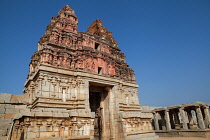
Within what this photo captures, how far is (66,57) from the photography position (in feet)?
43.3

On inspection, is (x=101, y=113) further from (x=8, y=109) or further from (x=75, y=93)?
(x=8, y=109)

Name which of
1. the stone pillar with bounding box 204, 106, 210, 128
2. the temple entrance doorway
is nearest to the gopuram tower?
the temple entrance doorway

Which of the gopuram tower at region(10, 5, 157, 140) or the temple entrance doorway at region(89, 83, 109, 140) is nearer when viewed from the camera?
the gopuram tower at region(10, 5, 157, 140)

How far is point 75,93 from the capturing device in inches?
488

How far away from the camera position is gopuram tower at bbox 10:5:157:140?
383 inches

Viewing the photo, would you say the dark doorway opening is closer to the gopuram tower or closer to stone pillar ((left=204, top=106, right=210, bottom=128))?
the gopuram tower

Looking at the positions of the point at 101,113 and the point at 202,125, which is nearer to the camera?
the point at 101,113

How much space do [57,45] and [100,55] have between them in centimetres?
426

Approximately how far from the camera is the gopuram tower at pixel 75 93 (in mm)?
9719

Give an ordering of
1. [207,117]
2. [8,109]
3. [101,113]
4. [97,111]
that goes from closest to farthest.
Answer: [8,109] → [101,113] → [97,111] → [207,117]

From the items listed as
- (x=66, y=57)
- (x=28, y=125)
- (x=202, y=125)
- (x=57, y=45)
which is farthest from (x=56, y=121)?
(x=202, y=125)

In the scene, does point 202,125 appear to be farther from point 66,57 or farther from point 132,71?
point 66,57

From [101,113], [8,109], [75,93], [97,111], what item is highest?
[75,93]

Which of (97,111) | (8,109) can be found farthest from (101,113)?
(8,109)
